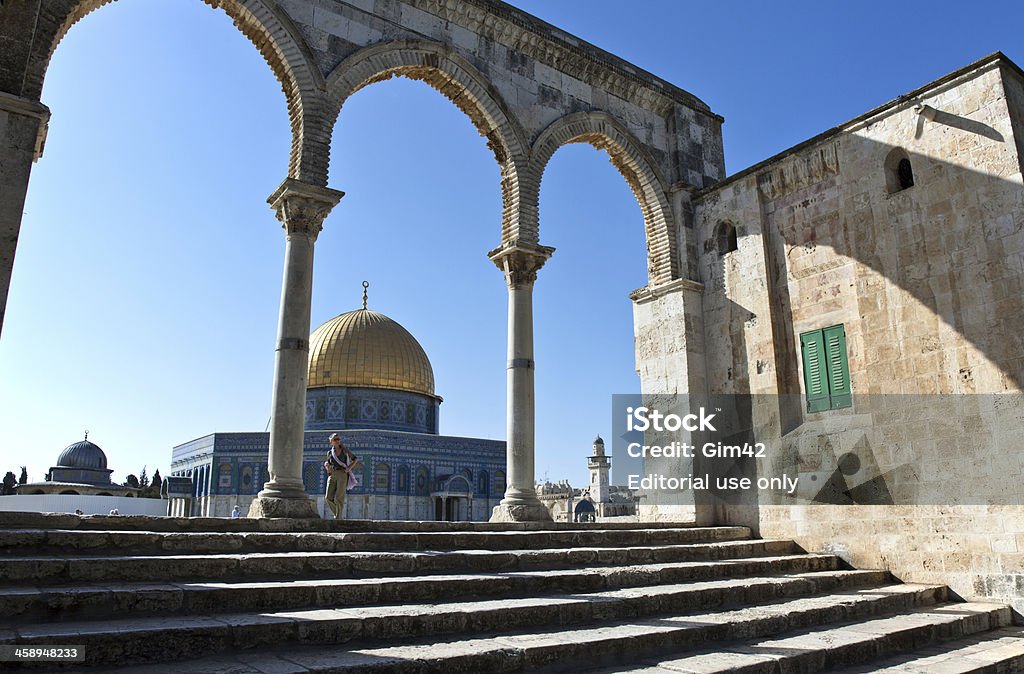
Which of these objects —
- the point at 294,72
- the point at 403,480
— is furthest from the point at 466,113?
the point at 403,480

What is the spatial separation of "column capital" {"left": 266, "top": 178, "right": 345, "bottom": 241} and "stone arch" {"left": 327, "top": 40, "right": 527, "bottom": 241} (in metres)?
1.25

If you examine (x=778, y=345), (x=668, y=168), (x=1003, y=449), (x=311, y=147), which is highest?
(x=668, y=168)

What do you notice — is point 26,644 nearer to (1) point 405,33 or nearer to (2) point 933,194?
(1) point 405,33

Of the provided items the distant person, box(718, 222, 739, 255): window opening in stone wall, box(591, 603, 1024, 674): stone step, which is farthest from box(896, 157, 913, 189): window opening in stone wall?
the distant person

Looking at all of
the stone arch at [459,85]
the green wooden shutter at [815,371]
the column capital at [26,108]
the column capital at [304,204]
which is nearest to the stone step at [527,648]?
the green wooden shutter at [815,371]

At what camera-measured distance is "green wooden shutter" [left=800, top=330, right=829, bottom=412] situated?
9.46 m

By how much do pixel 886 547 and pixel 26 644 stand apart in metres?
8.15

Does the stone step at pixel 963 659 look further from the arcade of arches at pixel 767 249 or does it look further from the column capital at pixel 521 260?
the column capital at pixel 521 260

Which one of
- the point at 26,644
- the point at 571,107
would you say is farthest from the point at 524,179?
the point at 26,644

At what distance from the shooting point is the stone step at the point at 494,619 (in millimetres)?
3646

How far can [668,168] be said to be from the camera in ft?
39.2

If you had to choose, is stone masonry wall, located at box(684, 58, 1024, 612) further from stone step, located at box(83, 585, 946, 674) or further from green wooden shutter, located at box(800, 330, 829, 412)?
stone step, located at box(83, 585, 946, 674)

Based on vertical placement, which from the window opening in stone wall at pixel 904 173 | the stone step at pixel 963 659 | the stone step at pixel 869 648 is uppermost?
the window opening in stone wall at pixel 904 173

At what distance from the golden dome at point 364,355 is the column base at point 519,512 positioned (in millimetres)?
23490
